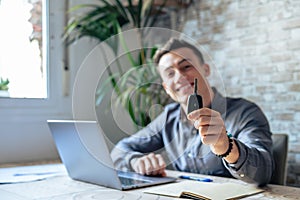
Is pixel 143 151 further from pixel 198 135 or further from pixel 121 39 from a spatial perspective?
pixel 121 39

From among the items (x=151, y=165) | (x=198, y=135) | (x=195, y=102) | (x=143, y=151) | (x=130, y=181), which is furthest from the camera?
(x=143, y=151)

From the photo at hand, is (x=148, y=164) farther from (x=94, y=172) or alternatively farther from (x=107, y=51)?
(x=107, y=51)

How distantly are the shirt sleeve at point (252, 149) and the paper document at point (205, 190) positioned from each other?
1.7 inches

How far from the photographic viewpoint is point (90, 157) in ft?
4.01

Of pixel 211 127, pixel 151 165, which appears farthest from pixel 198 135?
pixel 211 127

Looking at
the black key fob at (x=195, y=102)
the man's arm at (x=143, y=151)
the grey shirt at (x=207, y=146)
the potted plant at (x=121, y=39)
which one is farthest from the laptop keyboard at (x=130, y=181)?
the potted plant at (x=121, y=39)

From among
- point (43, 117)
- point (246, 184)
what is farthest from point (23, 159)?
point (246, 184)

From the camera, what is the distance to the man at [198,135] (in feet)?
3.78

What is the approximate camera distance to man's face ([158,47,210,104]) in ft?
4.40

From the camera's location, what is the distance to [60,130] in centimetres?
132

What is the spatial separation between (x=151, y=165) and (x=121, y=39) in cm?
87

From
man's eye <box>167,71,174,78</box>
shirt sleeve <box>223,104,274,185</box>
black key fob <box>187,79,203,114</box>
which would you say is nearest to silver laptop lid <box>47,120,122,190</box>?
black key fob <box>187,79,203,114</box>

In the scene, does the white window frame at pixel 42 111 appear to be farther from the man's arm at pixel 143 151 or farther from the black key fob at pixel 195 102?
the black key fob at pixel 195 102

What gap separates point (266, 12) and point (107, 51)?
3.03 ft
